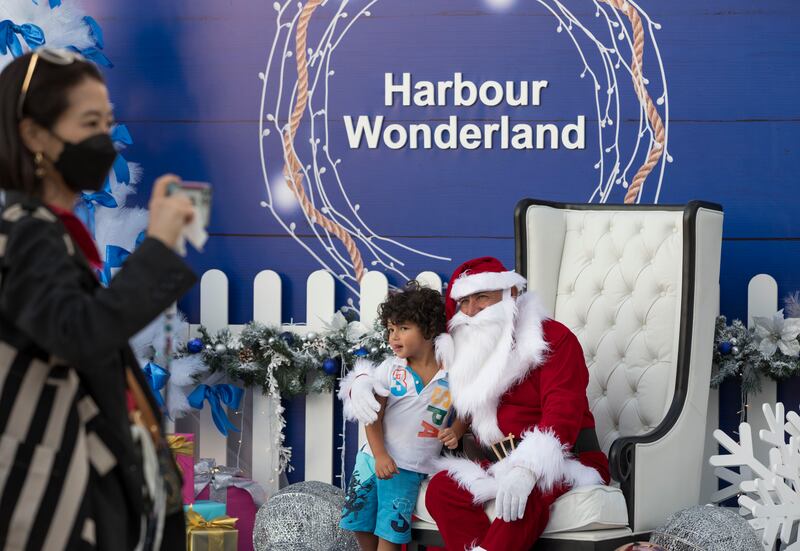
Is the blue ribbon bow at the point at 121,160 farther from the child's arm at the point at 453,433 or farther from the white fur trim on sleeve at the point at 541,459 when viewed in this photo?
the white fur trim on sleeve at the point at 541,459

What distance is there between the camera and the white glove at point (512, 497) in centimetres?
339

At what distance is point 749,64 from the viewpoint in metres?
4.88

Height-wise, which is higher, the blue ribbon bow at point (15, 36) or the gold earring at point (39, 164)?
Result: the blue ribbon bow at point (15, 36)

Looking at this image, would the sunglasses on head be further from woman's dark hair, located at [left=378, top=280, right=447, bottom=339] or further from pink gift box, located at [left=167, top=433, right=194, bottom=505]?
pink gift box, located at [left=167, top=433, right=194, bottom=505]

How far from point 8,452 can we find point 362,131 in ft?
11.6

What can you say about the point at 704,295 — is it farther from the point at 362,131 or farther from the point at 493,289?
the point at 362,131

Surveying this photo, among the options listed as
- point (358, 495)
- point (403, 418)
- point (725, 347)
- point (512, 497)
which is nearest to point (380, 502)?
point (358, 495)

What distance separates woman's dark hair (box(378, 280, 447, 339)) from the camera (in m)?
3.93

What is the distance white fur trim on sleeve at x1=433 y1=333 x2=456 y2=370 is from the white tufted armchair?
48 centimetres

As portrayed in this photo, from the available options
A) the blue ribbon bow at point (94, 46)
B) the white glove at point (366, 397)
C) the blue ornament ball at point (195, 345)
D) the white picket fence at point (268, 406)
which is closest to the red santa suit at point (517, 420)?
the white glove at point (366, 397)

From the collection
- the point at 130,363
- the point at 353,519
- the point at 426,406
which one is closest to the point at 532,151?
the point at 426,406

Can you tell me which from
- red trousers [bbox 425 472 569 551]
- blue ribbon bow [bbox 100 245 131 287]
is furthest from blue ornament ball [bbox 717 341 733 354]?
blue ribbon bow [bbox 100 245 131 287]

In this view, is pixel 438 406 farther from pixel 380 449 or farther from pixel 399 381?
pixel 380 449

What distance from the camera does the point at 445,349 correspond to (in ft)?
12.9
